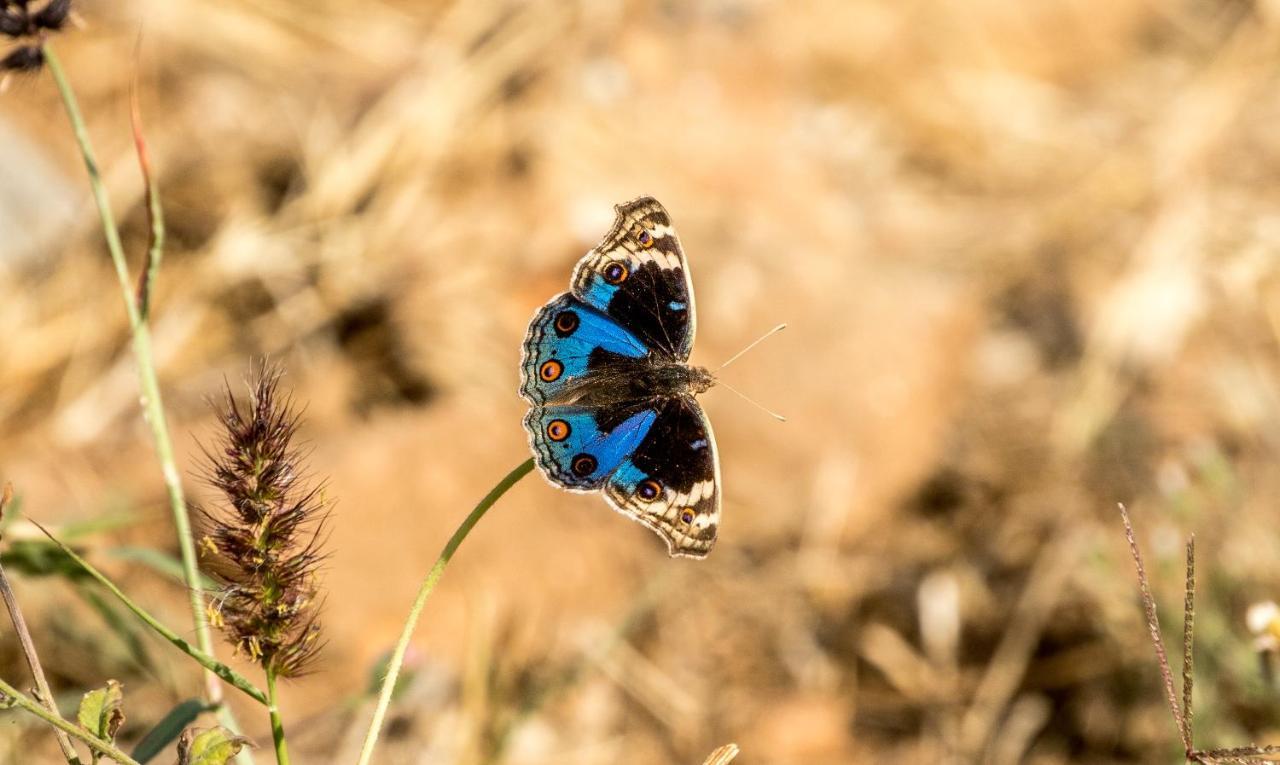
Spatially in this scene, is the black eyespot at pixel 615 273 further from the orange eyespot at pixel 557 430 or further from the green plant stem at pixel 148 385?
the green plant stem at pixel 148 385

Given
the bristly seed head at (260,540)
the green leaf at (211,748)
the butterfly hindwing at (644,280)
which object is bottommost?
the green leaf at (211,748)

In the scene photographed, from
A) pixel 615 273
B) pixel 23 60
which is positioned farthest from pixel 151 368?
pixel 615 273

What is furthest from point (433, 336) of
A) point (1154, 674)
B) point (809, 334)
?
point (1154, 674)

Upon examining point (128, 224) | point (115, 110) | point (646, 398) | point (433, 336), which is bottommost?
point (646, 398)

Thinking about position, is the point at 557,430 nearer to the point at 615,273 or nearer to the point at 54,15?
the point at 615,273

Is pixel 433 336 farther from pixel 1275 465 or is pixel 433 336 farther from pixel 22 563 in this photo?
pixel 1275 465

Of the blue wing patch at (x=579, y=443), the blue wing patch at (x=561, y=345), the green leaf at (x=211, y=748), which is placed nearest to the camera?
the green leaf at (x=211, y=748)

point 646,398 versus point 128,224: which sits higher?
point 128,224

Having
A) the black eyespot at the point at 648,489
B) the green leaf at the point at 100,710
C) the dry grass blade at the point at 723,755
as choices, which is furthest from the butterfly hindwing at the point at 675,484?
the green leaf at the point at 100,710
